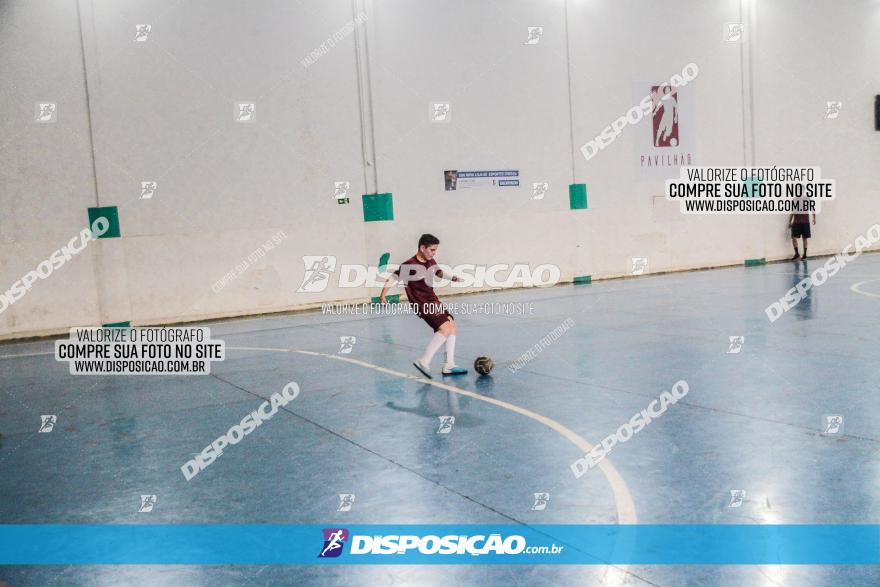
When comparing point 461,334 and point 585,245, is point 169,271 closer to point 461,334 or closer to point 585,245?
point 461,334

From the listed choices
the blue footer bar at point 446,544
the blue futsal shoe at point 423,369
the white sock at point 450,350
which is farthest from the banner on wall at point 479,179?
the blue footer bar at point 446,544

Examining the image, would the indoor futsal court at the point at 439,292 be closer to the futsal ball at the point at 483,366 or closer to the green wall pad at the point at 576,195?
the green wall pad at the point at 576,195

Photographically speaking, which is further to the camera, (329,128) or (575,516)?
(329,128)

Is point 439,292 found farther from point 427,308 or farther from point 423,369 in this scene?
point 423,369

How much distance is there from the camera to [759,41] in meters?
26.1

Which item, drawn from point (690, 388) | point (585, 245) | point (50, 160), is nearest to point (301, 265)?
point (50, 160)

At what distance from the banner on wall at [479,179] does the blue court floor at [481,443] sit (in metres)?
8.55

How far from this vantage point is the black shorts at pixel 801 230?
26625 millimetres

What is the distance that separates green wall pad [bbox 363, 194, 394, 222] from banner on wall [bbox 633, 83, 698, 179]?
8.28 metres

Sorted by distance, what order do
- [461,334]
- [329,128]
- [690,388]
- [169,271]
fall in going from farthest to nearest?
[329,128]
[169,271]
[461,334]
[690,388]

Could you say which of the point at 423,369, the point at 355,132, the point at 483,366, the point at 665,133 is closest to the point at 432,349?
the point at 423,369

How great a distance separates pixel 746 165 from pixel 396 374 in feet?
62.1

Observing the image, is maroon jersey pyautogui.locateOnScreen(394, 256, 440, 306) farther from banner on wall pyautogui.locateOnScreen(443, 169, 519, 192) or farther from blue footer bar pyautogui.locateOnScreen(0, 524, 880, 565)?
banner on wall pyautogui.locateOnScreen(443, 169, 519, 192)

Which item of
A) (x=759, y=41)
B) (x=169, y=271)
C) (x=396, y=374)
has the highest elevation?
(x=759, y=41)
